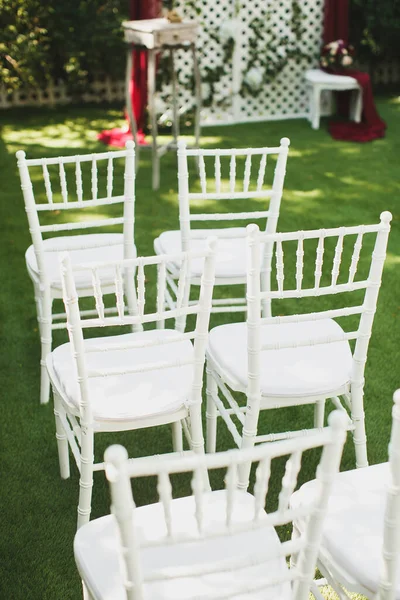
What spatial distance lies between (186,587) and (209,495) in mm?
288

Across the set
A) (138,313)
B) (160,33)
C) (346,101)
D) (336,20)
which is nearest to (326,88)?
(346,101)

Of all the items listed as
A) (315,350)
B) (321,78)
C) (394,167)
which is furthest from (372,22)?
(315,350)

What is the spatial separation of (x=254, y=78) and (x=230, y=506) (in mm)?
6457

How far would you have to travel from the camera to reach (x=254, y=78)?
7.21m

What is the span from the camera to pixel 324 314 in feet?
6.98

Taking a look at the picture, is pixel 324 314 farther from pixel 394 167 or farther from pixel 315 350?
pixel 394 167

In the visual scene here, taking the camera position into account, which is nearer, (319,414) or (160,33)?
(319,414)

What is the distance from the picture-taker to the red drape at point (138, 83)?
641cm

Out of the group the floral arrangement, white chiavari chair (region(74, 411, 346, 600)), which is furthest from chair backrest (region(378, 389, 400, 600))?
the floral arrangement

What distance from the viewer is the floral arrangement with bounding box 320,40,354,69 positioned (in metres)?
7.00

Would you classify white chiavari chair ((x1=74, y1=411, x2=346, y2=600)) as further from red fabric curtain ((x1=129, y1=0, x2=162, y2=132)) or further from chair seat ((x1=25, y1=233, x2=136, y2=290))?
red fabric curtain ((x1=129, y1=0, x2=162, y2=132))

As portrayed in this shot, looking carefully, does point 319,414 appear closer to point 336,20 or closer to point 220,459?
point 220,459

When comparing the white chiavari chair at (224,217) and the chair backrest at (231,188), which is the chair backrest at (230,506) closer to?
the white chiavari chair at (224,217)

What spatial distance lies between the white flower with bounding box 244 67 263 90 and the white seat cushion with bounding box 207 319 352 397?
203 inches
